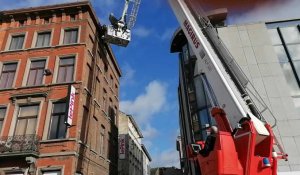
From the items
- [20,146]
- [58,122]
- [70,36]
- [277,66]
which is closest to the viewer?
[277,66]

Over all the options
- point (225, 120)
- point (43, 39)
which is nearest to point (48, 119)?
point (43, 39)

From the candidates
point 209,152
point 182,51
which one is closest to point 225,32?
point 182,51

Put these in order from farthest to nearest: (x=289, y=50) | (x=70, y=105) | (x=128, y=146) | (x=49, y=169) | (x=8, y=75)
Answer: (x=128, y=146)
(x=8, y=75)
(x=70, y=105)
(x=289, y=50)
(x=49, y=169)

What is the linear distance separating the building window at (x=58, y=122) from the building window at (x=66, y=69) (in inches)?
90.8

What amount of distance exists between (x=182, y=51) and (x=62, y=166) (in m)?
14.9

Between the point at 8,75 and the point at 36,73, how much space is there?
2.61 meters

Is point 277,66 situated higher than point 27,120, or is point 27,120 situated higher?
point 277,66

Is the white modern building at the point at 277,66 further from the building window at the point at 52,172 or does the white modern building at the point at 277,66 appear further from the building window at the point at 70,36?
the building window at the point at 52,172

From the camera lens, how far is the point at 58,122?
2134cm

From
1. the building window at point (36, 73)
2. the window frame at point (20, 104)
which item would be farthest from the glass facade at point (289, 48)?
the building window at point (36, 73)

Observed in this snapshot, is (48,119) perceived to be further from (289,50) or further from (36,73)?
(289,50)

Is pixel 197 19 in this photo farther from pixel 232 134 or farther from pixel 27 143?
pixel 27 143

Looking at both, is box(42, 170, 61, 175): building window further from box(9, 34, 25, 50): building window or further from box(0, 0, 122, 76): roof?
box(0, 0, 122, 76): roof

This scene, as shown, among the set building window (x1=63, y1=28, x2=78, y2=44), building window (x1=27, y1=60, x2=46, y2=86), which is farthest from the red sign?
building window (x1=63, y1=28, x2=78, y2=44)
